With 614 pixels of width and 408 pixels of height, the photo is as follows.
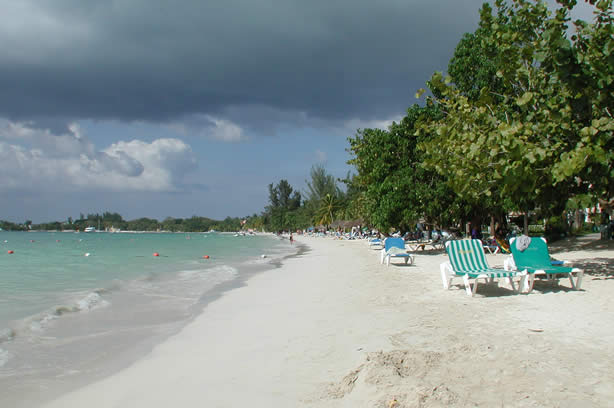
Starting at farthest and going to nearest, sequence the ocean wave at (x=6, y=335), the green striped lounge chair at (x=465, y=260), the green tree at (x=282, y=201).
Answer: the green tree at (x=282, y=201) < the green striped lounge chair at (x=465, y=260) < the ocean wave at (x=6, y=335)

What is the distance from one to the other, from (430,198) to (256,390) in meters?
14.0

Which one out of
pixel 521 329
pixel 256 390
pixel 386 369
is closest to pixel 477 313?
pixel 521 329

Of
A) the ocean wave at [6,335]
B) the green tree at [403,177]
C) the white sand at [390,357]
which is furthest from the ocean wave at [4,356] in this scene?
the green tree at [403,177]

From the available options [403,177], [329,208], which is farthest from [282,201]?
[403,177]

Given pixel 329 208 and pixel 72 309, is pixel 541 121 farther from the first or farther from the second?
pixel 329 208

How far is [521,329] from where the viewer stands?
16.6ft

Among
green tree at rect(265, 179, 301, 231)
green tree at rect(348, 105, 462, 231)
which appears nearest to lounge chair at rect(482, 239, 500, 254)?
green tree at rect(348, 105, 462, 231)

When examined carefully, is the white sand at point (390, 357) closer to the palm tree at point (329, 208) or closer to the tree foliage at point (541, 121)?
the tree foliage at point (541, 121)

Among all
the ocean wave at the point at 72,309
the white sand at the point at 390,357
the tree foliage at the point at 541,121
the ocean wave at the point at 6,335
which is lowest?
the ocean wave at the point at 6,335

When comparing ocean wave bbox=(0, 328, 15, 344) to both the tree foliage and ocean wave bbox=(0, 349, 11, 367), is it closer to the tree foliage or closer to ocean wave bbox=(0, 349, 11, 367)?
ocean wave bbox=(0, 349, 11, 367)

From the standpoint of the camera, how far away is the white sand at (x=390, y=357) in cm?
334

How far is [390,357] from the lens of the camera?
13.0ft

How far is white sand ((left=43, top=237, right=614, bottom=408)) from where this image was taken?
3340 mm

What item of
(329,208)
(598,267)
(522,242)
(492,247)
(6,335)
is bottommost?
(6,335)
